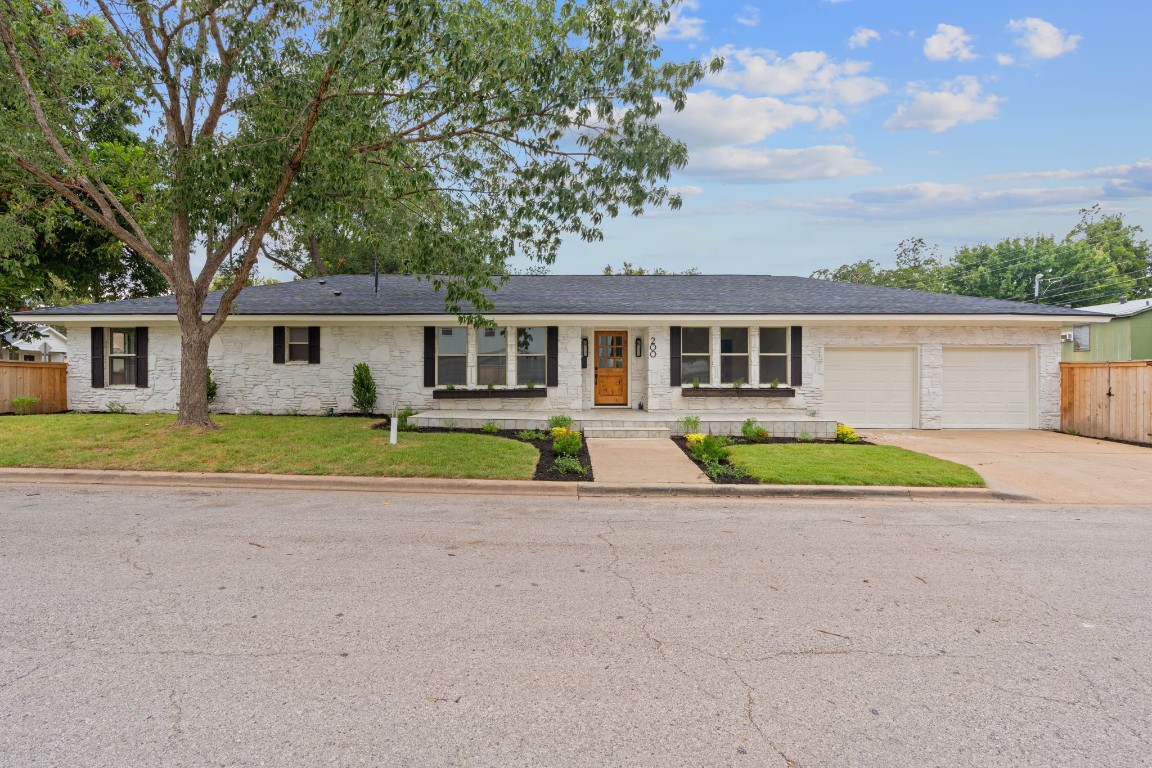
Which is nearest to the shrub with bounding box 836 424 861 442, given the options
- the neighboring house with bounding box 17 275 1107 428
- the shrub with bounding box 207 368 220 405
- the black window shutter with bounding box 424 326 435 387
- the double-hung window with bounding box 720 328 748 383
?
the neighboring house with bounding box 17 275 1107 428

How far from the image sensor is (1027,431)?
1390cm

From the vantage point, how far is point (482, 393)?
14180mm

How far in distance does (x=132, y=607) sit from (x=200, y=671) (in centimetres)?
127

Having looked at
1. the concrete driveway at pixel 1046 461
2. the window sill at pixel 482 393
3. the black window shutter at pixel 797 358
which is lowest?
the concrete driveway at pixel 1046 461

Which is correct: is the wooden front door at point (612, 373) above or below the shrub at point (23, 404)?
above

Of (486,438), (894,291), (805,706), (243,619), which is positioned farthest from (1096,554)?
(894,291)

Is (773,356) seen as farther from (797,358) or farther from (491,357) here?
(491,357)

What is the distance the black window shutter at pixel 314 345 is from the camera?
14531mm

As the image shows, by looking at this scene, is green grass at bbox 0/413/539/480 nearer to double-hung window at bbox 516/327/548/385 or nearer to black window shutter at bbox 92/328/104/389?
black window shutter at bbox 92/328/104/389

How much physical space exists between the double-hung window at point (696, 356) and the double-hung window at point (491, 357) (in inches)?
169

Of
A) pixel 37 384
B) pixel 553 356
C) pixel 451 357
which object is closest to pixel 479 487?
pixel 553 356

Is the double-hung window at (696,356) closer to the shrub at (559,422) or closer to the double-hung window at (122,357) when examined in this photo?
the shrub at (559,422)

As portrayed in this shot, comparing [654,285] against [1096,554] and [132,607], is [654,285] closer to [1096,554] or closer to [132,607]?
[1096,554]

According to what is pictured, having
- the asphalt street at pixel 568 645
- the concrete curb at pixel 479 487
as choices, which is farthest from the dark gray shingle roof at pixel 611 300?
the asphalt street at pixel 568 645
